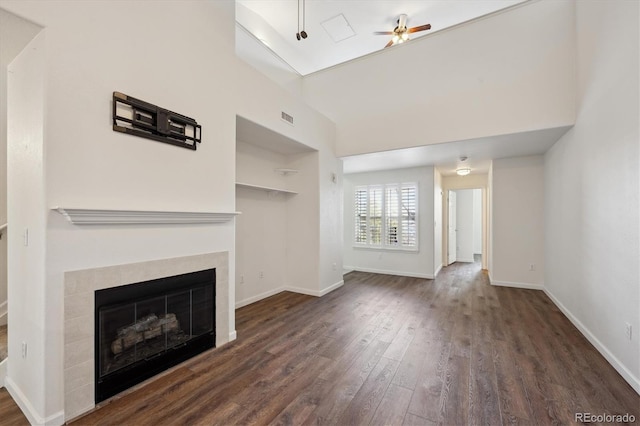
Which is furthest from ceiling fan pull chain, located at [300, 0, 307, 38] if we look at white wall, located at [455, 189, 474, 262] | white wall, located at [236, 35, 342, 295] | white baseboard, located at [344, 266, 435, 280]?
white wall, located at [455, 189, 474, 262]

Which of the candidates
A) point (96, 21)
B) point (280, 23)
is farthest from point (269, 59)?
point (96, 21)

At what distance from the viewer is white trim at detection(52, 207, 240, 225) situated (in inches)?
67.3

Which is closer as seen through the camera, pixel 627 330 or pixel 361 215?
pixel 627 330

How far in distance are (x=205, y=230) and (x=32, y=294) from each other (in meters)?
1.24

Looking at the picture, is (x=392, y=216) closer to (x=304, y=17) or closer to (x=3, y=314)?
(x=304, y=17)

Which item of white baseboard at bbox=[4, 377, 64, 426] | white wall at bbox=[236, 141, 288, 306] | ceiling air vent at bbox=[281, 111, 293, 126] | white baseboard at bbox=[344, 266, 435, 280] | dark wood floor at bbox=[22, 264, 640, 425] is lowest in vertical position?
white baseboard at bbox=[344, 266, 435, 280]

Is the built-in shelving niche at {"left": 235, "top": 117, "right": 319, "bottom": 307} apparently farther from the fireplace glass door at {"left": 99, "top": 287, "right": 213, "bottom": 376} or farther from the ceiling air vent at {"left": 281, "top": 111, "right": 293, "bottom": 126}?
the fireplace glass door at {"left": 99, "top": 287, "right": 213, "bottom": 376}

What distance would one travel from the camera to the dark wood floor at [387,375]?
1835 mm

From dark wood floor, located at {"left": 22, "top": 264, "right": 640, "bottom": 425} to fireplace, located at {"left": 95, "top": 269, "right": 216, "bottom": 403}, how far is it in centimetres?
13

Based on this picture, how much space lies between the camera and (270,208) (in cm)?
462

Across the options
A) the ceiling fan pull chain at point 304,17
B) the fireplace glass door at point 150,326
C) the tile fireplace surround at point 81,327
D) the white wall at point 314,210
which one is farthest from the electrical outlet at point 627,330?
the ceiling fan pull chain at point 304,17

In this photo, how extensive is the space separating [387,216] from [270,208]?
3328 mm

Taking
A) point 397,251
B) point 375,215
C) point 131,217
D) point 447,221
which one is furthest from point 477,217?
point 131,217

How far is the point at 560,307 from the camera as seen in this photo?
3.98 metres
